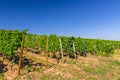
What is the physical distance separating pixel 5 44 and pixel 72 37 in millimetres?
11898

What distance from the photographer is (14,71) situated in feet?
54.1

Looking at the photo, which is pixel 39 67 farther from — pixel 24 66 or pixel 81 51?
pixel 81 51

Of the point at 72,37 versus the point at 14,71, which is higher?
the point at 72,37

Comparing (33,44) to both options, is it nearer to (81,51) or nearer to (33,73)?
(81,51)

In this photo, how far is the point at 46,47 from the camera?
18797mm

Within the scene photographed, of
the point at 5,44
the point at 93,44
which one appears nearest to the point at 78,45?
the point at 93,44

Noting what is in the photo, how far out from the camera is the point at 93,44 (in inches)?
1368

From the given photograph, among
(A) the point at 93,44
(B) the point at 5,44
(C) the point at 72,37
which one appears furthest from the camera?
(A) the point at 93,44

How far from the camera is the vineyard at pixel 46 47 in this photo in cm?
1773

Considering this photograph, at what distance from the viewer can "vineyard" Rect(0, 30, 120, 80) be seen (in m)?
17.7

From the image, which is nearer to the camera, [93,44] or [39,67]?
[39,67]

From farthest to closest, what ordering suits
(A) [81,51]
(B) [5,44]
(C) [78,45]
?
Result: (A) [81,51], (C) [78,45], (B) [5,44]

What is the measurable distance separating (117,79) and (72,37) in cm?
1105

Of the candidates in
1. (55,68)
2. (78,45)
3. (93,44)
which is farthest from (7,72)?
(93,44)
